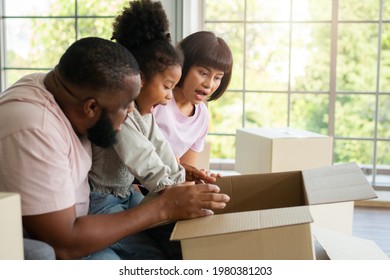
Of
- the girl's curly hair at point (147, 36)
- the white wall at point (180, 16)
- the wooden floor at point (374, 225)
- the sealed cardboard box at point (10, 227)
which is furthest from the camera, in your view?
the white wall at point (180, 16)

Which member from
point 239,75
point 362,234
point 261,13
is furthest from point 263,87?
point 362,234

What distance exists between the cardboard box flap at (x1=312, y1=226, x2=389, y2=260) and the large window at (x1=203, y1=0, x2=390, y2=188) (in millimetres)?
2565

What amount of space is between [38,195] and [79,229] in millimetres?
137

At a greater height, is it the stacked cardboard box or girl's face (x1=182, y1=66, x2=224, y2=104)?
girl's face (x1=182, y1=66, x2=224, y2=104)

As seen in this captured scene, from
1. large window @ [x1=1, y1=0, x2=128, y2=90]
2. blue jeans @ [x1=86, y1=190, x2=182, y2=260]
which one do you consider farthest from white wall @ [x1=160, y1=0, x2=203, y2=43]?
blue jeans @ [x1=86, y1=190, x2=182, y2=260]

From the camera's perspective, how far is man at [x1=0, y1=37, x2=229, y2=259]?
122cm

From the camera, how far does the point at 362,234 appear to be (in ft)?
11.6

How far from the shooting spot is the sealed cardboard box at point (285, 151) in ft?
9.59

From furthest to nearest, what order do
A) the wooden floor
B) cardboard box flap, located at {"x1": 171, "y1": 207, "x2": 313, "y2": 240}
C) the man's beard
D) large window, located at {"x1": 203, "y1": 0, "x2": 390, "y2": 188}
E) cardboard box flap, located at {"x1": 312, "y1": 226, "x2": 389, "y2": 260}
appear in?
large window, located at {"x1": 203, "y1": 0, "x2": 390, "y2": 188}
the wooden floor
cardboard box flap, located at {"x1": 312, "y1": 226, "x2": 389, "y2": 260}
the man's beard
cardboard box flap, located at {"x1": 171, "y1": 207, "x2": 313, "y2": 240}

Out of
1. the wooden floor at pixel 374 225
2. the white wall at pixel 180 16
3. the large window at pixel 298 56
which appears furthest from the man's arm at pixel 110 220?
the large window at pixel 298 56

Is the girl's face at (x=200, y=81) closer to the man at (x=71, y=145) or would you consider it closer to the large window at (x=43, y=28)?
the man at (x=71, y=145)

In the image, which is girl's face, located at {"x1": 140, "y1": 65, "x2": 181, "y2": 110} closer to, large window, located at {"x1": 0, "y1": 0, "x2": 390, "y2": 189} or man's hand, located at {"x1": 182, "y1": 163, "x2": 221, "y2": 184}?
man's hand, located at {"x1": 182, "y1": 163, "x2": 221, "y2": 184}

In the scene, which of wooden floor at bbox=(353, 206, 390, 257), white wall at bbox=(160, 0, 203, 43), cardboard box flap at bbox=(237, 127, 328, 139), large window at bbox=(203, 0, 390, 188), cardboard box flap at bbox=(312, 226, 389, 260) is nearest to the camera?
cardboard box flap at bbox=(312, 226, 389, 260)

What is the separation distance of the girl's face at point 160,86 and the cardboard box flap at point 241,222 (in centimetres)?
51
